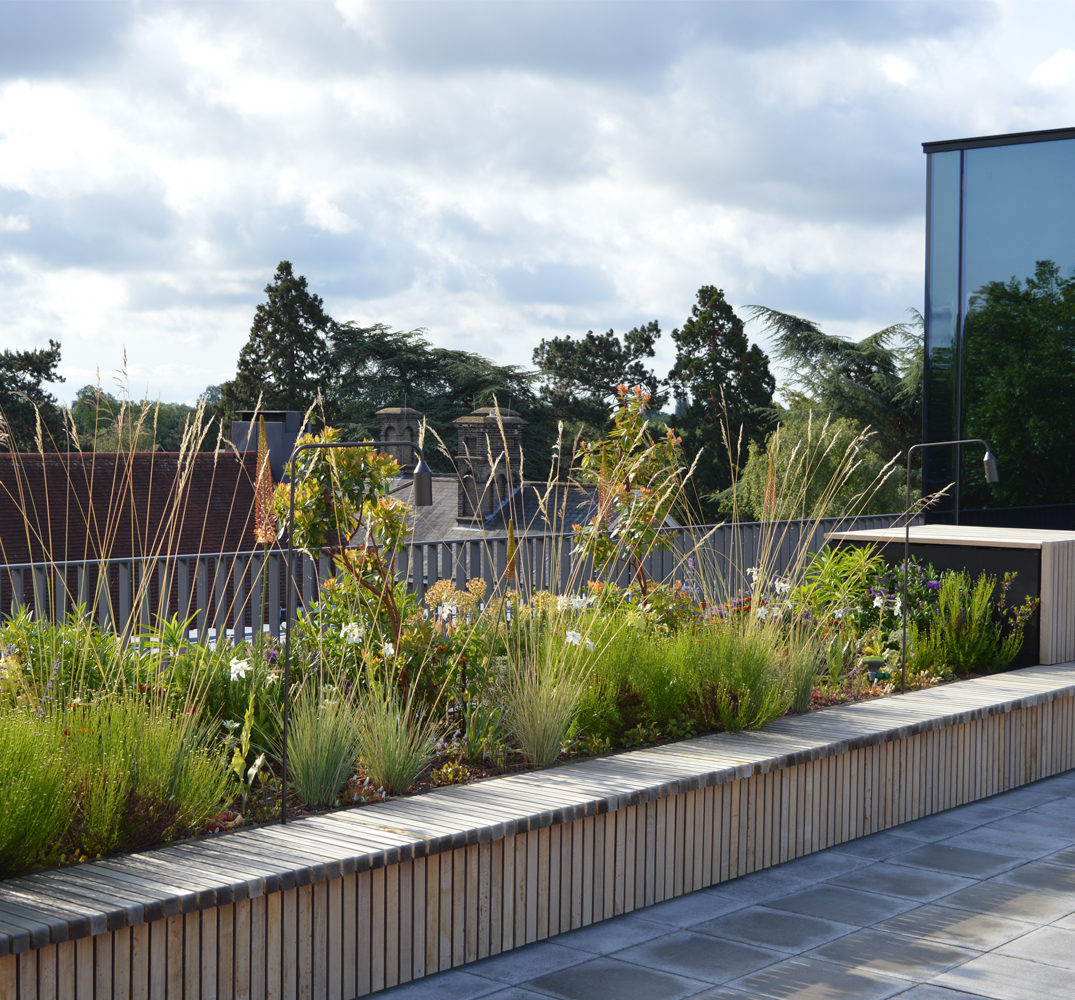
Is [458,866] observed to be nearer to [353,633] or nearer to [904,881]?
[353,633]

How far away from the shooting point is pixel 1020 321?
10203 mm

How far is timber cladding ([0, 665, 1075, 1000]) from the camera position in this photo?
7.96ft

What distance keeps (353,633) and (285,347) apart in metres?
35.1

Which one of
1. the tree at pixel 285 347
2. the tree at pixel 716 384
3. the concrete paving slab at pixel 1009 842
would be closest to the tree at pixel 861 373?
the tree at pixel 716 384

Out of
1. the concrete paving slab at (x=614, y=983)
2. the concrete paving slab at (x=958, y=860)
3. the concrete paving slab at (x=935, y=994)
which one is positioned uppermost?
the concrete paving slab at (x=935, y=994)

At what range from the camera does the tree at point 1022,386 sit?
10203mm

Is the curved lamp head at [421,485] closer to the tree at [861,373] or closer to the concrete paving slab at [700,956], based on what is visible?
the concrete paving slab at [700,956]

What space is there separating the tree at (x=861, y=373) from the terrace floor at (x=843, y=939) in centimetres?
2274

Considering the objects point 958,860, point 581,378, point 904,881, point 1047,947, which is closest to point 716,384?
point 581,378

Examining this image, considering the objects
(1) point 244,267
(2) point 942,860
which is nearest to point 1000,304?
(2) point 942,860

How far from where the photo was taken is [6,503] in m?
16.9

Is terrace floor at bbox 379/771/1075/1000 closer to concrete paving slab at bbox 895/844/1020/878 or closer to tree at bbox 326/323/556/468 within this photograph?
concrete paving slab at bbox 895/844/1020/878

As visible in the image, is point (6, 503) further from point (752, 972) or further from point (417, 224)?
point (752, 972)

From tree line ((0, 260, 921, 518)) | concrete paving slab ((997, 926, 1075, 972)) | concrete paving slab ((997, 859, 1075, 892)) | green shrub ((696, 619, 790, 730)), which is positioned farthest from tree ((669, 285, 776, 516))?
concrete paving slab ((997, 926, 1075, 972))
